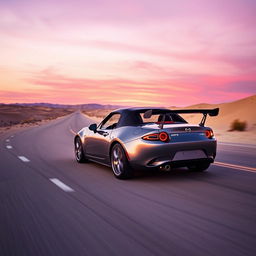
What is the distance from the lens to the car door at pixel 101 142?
7.99 m

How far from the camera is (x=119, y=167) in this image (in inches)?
290

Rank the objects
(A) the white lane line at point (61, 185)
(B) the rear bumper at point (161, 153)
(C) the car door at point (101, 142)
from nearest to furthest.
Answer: (A) the white lane line at point (61, 185) → (B) the rear bumper at point (161, 153) → (C) the car door at point (101, 142)

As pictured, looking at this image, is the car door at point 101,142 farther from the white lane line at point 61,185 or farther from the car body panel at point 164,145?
the white lane line at point 61,185

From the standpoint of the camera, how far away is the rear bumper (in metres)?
6.72

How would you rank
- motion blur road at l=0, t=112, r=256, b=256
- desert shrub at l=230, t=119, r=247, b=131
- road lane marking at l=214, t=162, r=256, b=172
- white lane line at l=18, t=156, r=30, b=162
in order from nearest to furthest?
motion blur road at l=0, t=112, r=256, b=256, road lane marking at l=214, t=162, r=256, b=172, white lane line at l=18, t=156, r=30, b=162, desert shrub at l=230, t=119, r=247, b=131

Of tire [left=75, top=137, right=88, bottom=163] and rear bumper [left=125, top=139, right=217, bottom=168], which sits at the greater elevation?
rear bumper [left=125, top=139, right=217, bottom=168]

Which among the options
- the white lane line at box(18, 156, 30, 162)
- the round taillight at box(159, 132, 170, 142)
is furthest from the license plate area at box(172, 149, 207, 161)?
the white lane line at box(18, 156, 30, 162)

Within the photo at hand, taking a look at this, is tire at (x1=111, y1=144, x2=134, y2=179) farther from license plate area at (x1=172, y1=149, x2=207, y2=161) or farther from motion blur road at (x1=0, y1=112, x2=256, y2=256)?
license plate area at (x1=172, y1=149, x2=207, y2=161)

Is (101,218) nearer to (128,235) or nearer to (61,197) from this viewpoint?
(128,235)

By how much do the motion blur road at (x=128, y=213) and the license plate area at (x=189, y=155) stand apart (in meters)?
0.43

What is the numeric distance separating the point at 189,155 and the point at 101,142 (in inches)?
84.7

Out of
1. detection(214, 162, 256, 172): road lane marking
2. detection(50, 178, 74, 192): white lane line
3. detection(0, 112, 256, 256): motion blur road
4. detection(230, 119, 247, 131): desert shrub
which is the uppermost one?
detection(0, 112, 256, 256): motion blur road

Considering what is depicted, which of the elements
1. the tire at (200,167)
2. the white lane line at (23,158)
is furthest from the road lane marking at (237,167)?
the white lane line at (23,158)

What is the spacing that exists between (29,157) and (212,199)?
6943mm
